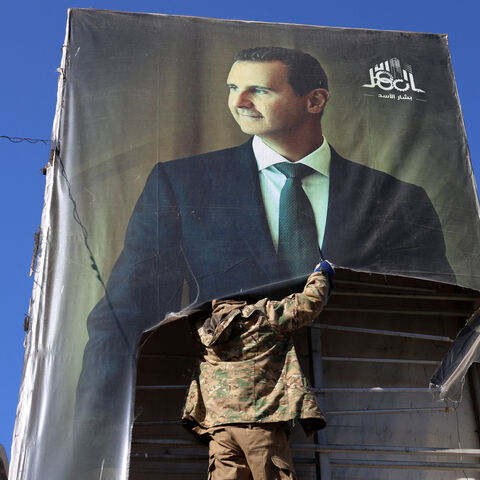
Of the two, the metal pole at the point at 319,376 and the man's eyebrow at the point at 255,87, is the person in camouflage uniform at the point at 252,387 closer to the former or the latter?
the metal pole at the point at 319,376

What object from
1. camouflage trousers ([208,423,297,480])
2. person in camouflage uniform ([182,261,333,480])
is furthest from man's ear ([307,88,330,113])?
camouflage trousers ([208,423,297,480])

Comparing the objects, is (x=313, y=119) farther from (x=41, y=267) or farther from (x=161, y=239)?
(x=41, y=267)

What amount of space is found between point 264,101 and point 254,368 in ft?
7.77

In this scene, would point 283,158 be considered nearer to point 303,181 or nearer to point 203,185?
point 303,181

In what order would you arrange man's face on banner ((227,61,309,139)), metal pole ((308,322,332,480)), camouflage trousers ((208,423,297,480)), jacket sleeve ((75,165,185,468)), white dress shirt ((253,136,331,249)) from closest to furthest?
1. camouflage trousers ((208,423,297,480))
2. jacket sleeve ((75,165,185,468))
3. metal pole ((308,322,332,480))
4. white dress shirt ((253,136,331,249))
5. man's face on banner ((227,61,309,139))

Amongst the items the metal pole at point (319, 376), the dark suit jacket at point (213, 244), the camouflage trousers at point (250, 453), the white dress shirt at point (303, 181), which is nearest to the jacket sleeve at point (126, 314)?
the dark suit jacket at point (213, 244)

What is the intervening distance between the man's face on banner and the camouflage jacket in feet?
5.09

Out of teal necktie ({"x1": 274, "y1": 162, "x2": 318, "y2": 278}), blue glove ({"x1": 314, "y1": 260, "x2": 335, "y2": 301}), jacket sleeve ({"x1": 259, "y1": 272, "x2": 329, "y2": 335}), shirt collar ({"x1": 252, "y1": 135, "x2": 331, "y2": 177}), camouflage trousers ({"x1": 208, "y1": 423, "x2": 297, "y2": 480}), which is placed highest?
shirt collar ({"x1": 252, "y1": 135, "x2": 331, "y2": 177})

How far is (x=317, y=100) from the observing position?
6906mm

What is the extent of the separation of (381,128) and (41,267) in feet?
9.37

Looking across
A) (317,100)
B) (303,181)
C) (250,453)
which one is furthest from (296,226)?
(250,453)

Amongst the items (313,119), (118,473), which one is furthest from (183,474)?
(313,119)

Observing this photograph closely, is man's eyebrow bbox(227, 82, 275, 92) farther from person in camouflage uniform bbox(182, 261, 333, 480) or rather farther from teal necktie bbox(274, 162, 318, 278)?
person in camouflage uniform bbox(182, 261, 333, 480)

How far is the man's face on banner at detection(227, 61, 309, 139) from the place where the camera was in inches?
265
